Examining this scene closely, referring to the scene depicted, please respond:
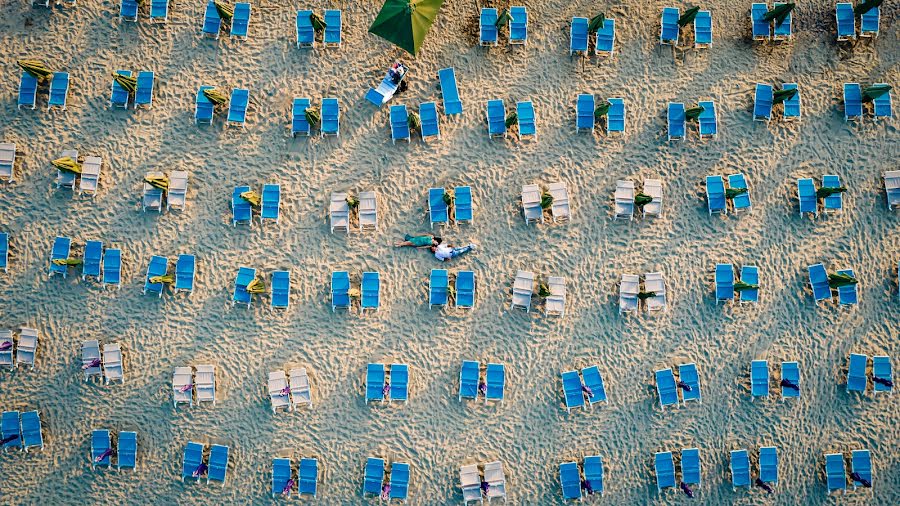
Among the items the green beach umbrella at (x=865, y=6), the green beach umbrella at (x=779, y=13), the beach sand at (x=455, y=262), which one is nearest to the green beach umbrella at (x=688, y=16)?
the beach sand at (x=455, y=262)

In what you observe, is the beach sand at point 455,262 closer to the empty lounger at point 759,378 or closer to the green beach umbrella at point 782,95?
the empty lounger at point 759,378

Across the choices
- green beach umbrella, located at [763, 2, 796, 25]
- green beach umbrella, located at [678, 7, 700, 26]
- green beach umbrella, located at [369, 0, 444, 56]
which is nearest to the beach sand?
green beach umbrella, located at [763, 2, 796, 25]

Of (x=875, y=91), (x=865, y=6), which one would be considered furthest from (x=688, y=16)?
(x=875, y=91)

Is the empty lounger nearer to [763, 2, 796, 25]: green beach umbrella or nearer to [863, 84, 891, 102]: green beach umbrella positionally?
[863, 84, 891, 102]: green beach umbrella

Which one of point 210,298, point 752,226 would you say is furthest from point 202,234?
point 752,226

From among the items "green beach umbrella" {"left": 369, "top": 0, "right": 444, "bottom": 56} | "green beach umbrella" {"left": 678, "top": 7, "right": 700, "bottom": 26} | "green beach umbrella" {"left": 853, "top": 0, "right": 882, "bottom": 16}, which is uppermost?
"green beach umbrella" {"left": 853, "top": 0, "right": 882, "bottom": 16}

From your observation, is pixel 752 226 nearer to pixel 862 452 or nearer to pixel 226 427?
pixel 862 452
